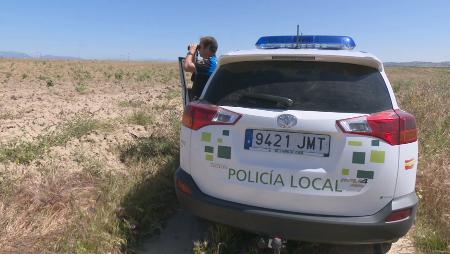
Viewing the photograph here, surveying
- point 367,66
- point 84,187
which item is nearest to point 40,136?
point 84,187

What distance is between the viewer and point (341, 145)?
2.78m

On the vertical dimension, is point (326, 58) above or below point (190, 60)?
above

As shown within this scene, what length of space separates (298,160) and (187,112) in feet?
3.06

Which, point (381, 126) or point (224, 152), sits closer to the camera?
point (381, 126)

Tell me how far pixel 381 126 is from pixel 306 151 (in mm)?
511

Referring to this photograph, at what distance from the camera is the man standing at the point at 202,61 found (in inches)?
209

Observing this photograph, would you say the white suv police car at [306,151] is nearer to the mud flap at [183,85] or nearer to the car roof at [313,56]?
the car roof at [313,56]

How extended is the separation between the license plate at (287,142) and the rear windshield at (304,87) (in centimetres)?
19

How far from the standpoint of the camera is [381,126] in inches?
109

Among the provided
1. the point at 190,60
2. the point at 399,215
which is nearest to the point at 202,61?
the point at 190,60

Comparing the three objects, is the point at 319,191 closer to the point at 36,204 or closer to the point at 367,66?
the point at 367,66

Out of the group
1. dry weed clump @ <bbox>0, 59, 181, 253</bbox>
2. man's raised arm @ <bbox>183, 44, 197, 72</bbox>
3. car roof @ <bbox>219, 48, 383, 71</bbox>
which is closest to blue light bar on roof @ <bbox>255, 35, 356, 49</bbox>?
car roof @ <bbox>219, 48, 383, 71</bbox>

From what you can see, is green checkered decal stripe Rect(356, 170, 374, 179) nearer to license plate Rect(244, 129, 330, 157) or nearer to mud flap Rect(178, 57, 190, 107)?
license plate Rect(244, 129, 330, 157)

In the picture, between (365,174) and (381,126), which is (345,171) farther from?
(381,126)
